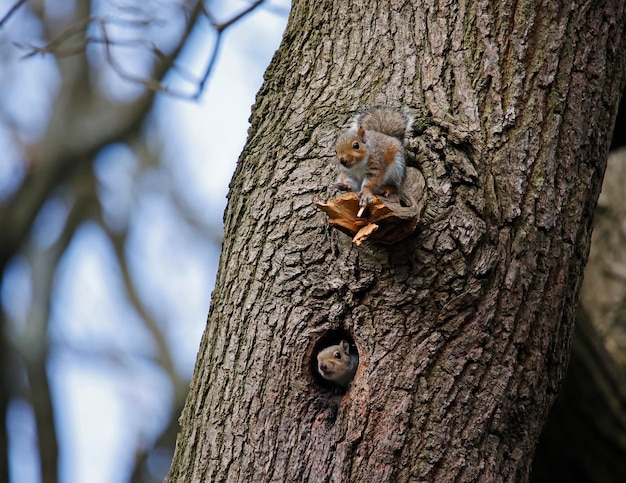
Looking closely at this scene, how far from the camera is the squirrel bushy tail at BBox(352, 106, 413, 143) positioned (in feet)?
7.69

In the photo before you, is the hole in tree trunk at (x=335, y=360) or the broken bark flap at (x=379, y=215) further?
the hole in tree trunk at (x=335, y=360)

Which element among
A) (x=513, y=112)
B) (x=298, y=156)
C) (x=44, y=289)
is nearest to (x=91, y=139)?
(x=44, y=289)

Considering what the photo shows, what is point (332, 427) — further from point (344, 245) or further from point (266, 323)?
point (344, 245)

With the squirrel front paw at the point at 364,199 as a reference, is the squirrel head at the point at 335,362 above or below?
below

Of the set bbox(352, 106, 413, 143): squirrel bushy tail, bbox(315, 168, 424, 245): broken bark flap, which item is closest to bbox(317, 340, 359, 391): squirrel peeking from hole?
bbox(315, 168, 424, 245): broken bark flap

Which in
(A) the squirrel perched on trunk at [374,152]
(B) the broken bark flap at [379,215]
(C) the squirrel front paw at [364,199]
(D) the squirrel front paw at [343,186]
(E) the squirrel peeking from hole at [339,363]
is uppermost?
(A) the squirrel perched on trunk at [374,152]

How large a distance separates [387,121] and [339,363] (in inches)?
29.9

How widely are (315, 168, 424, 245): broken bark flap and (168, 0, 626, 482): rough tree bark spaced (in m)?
0.06

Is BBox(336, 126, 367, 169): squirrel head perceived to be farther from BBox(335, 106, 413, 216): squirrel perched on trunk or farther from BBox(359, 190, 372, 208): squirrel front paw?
BBox(359, 190, 372, 208): squirrel front paw

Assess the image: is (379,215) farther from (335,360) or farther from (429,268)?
(335,360)

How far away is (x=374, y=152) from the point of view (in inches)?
100

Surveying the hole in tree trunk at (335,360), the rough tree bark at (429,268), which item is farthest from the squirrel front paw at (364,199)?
the hole in tree trunk at (335,360)

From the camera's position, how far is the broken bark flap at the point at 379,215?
2.06m

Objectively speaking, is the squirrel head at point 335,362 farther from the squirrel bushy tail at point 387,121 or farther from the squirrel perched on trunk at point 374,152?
the squirrel bushy tail at point 387,121
